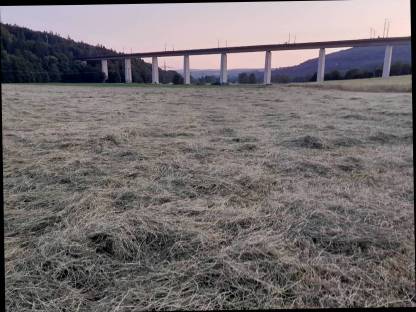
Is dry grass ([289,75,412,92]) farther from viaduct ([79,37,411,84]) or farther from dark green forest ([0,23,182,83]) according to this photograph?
dark green forest ([0,23,182,83])

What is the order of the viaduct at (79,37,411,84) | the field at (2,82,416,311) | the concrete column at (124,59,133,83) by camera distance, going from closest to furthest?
the field at (2,82,416,311)
the viaduct at (79,37,411,84)
the concrete column at (124,59,133,83)

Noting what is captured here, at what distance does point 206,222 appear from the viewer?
190cm

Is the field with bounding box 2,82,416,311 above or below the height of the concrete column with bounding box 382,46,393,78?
below

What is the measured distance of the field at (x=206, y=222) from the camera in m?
1.34

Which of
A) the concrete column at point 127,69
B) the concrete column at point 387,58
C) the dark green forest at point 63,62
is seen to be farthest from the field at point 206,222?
the concrete column at point 387,58

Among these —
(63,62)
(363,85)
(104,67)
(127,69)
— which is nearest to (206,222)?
(127,69)

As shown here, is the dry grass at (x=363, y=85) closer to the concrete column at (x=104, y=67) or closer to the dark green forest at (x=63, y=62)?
the dark green forest at (x=63, y=62)

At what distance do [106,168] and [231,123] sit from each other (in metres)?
3.08

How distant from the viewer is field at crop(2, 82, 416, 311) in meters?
1.34

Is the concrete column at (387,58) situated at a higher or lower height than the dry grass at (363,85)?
higher

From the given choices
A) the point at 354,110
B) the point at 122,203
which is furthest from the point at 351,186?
the point at 354,110

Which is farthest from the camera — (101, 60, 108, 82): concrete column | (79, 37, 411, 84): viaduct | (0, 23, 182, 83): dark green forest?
(101, 60, 108, 82): concrete column

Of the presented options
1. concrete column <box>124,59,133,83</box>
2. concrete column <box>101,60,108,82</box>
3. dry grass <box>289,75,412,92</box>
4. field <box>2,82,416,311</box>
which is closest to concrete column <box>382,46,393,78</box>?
dry grass <box>289,75,412,92</box>

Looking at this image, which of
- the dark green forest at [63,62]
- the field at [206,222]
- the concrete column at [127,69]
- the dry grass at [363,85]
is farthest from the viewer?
the dry grass at [363,85]
